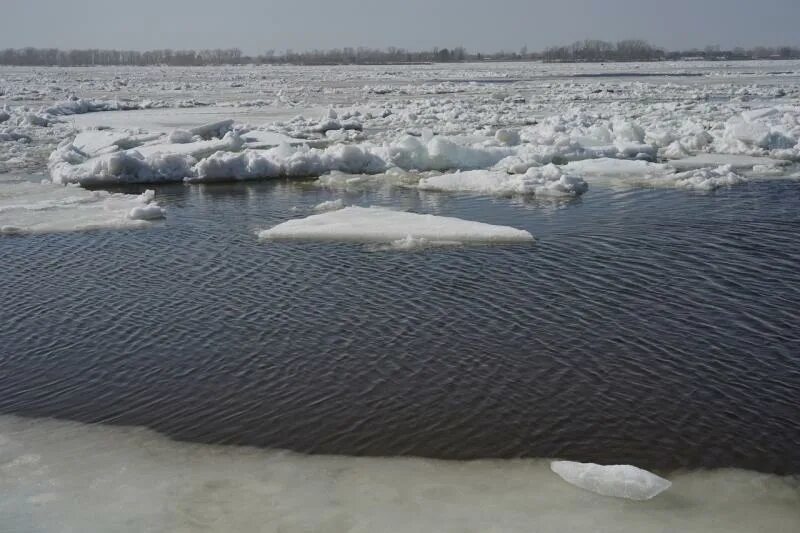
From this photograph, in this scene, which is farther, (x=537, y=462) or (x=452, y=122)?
(x=452, y=122)

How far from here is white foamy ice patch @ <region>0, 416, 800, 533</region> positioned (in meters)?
6.02

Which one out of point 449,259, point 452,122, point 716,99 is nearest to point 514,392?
point 449,259

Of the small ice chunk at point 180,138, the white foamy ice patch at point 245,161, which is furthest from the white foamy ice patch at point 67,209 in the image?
the small ice chunk at point 180,138

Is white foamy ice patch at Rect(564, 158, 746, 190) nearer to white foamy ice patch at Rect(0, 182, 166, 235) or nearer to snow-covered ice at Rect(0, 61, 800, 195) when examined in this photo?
snow-covered ice at Rect(0, 61, 800, 195)

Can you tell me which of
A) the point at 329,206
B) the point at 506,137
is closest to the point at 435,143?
the point at 506,137

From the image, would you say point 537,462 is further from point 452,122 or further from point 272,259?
point 452,122

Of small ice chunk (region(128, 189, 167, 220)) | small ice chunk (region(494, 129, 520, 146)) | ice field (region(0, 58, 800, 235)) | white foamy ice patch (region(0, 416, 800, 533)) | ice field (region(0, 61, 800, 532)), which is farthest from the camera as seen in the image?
small ice chunk (region(494, 129, 520, 146))

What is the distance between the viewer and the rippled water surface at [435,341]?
7578 millimetres

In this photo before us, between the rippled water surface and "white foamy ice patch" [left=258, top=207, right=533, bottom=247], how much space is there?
0.46 meters

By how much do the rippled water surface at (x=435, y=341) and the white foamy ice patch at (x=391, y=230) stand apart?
46 centimetres

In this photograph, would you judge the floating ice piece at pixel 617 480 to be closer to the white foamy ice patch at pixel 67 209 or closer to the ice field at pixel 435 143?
the white foamy ice patch at pixel 67 209

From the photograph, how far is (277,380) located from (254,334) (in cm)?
150

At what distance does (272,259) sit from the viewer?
44.4 ft

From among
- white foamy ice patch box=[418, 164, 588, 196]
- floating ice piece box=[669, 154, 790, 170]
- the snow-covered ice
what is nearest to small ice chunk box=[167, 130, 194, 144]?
the snow-covered ice
